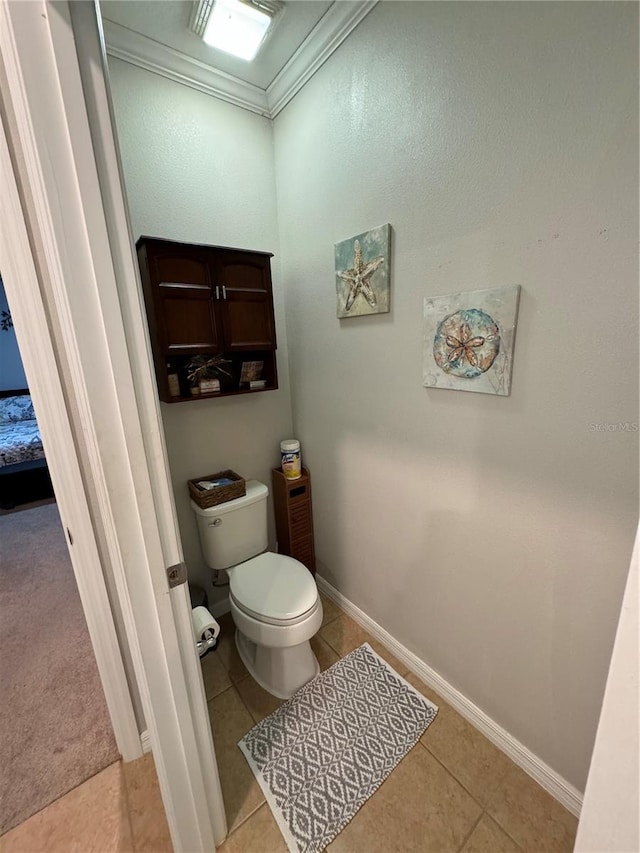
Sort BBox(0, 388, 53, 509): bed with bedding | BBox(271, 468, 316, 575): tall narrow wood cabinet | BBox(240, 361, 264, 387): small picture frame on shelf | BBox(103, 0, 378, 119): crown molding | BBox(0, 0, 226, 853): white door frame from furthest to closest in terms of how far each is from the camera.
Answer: BBox(0, 388, 53, 509): bed with bedding
BBox(271, 468, 316, 575): tall narrow wood cabinet
BBox(240, 361, 264, 387): small picture frame on shelf
BBox(103, 0, 378, 119): crown molding
BBox(0, 0, 226, 853): white door frame

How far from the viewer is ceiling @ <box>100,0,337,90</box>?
1152 mm

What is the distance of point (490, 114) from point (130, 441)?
48.1 inches

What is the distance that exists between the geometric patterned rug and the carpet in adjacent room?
614mm

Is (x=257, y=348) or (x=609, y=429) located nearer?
(x=609, y=429)

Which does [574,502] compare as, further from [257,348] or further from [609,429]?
[257,348]

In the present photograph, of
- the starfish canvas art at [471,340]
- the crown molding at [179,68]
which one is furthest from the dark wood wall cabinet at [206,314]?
the starfish canvas art at [471,340]

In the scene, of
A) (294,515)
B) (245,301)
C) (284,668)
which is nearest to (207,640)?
(284,668)

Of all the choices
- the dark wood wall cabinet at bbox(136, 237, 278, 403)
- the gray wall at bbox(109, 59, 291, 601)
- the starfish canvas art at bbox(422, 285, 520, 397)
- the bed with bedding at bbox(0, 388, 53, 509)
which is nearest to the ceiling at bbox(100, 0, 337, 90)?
the gray wall at bbox(109, 59, 291, 601)

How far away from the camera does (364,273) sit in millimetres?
1324

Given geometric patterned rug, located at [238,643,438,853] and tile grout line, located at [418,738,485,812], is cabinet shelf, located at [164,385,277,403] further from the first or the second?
tile grout line, located at [418,738,485,812]

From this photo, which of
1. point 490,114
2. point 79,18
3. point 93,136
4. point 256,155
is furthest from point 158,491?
point 256,155

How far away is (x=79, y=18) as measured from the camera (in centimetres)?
53

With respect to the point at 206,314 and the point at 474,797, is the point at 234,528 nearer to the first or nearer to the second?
the point at 206,314

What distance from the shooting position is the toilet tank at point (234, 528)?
1594 millimetres
